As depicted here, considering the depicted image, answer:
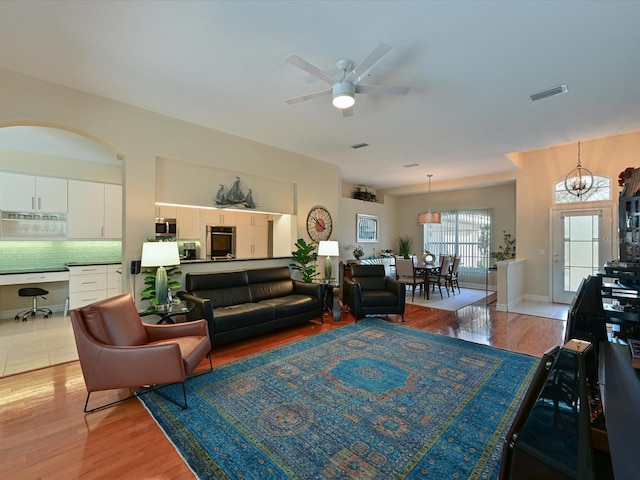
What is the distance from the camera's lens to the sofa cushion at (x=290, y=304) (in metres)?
4.22

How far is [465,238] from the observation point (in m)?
8.63

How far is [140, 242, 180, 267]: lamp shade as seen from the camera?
3340mm

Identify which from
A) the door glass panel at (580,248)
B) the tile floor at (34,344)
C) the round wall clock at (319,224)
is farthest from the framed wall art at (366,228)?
the tile floor at (34,344)

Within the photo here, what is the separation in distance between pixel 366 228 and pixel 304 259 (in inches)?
153

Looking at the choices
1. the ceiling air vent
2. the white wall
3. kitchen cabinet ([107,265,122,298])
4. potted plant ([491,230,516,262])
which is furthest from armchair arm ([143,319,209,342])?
potted plant ([491,230,516,262])

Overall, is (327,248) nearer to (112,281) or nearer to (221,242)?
(221,242)

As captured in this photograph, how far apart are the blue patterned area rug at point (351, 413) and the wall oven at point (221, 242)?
3844 millimetres

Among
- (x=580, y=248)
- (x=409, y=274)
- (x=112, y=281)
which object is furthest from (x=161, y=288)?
(x=580, y=248)

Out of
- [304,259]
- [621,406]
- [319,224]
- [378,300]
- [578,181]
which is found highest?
[578,181]

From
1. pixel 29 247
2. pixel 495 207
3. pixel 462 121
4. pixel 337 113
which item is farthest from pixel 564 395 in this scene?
pixel 495 207

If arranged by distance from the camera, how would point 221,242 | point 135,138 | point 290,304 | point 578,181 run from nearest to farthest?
point 135,138 → point 290,304 → point 578,181 → point 221,242

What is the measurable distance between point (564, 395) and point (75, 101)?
4.56 m

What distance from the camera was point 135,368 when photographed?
7.66 ft

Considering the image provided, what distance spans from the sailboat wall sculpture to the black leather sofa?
110 cm
